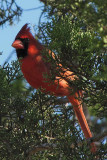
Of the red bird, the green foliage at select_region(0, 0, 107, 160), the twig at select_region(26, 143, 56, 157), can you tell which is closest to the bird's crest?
the red bird

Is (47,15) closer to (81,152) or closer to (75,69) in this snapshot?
(75,69)

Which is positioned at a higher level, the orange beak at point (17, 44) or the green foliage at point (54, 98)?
the orange beak at point (17, 44)

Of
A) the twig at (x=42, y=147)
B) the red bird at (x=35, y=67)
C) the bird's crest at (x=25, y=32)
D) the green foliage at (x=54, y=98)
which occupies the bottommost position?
the twig at (x=42, y=147)

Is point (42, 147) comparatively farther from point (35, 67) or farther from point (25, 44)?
point (25, 44)

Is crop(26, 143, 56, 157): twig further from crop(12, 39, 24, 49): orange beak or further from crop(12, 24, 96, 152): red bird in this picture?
crop(12, 39, 24, 49): orange beak

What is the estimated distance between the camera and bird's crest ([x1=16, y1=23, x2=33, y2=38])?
2.61 metres

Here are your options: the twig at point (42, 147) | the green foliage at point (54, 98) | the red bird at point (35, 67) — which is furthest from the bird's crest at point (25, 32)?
the twig at point (42, 147)

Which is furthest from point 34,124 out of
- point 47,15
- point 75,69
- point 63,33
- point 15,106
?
point 47,15

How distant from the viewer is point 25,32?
2.64 meters

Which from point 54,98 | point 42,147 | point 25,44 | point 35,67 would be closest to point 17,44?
point 25,44

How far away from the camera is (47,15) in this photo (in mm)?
2576

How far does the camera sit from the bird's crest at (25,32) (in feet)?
8.57

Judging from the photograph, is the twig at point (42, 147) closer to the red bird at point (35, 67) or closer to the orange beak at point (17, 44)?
the red bird at point (35, 67)

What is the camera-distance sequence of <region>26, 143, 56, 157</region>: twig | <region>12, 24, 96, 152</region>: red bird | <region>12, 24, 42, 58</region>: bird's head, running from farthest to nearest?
<region>12, 24, 42, 58</region>: bird's head < <region>12, 24, 96, 152</region>: red bird < <region>26, 143, 56, 157</region>: twig
